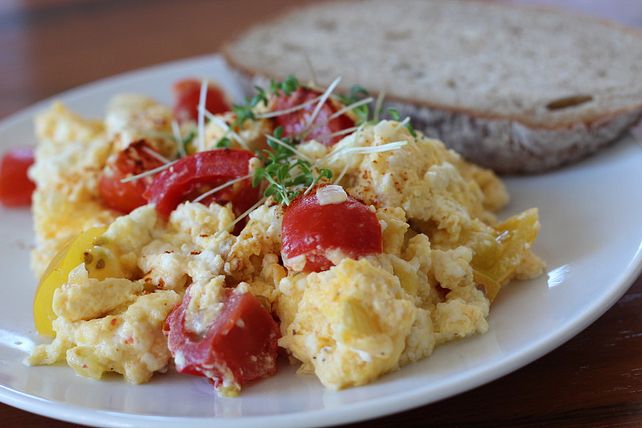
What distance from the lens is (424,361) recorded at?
6.69 feet

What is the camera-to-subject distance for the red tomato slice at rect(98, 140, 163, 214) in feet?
9.22

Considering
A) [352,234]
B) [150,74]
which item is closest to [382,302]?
[352,234]

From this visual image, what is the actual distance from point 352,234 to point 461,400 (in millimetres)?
521

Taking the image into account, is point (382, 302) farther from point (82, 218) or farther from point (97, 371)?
point (82, 218)

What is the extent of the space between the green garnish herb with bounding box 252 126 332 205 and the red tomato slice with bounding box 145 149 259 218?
7cm

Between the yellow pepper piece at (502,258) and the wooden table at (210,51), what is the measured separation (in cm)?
26

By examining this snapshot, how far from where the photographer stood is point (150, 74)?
4324mm

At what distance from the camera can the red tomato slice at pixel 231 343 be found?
6.68 ft

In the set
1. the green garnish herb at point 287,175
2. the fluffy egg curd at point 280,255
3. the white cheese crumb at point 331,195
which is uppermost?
the white cheese crumb at point 331,195

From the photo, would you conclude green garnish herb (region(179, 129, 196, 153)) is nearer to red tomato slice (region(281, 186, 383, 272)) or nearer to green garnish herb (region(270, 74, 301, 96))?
green garnish herb (region(270, 74, 301, 96))

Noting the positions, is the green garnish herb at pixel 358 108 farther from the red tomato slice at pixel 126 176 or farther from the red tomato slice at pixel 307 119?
the red tomato slice at pixel 126 176

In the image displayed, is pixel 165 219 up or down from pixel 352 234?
down

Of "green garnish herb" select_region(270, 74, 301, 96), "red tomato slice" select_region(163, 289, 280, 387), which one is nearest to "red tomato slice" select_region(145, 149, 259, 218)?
"green garnish herb" select_region(270, 74, 301, 96)

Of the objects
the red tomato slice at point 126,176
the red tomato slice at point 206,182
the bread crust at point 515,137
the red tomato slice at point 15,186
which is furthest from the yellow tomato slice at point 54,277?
the bread crust at point 515,137
